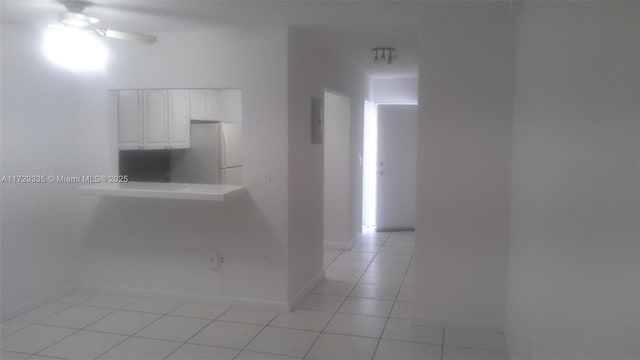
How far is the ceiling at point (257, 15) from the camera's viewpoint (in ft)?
9.93

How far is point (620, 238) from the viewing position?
121 centimetres

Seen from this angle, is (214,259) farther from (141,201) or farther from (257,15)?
(257,15)

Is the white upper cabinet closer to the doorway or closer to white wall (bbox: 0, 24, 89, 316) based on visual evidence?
white wall (bbox: 0, 24, 89, 316)

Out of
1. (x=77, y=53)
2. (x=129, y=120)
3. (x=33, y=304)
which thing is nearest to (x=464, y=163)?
(x=129, y=120)

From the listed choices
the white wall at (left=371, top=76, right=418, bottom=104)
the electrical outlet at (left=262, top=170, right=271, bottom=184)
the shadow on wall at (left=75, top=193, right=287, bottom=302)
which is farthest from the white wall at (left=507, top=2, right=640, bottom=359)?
the white wall at (left=371, top=76, right=418, bottom=104)

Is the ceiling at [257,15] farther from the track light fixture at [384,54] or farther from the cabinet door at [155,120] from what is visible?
the cabinet door at [155,120]

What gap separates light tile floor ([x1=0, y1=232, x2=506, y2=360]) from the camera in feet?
10.2

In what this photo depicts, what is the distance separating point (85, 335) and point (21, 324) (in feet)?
1.97

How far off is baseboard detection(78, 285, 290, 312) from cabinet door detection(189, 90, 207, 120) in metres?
1.53

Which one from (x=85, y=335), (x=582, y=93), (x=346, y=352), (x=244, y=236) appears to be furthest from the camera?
(x=244, y=236)

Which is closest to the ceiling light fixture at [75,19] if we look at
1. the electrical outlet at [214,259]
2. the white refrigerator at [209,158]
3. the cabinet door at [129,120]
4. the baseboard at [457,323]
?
the cabinet door at [129,120]

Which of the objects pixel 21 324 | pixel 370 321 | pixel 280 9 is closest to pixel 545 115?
pixel 280 9

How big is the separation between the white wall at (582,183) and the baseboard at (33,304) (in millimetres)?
3620

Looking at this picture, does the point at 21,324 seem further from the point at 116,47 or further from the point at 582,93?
the point at 582,93
